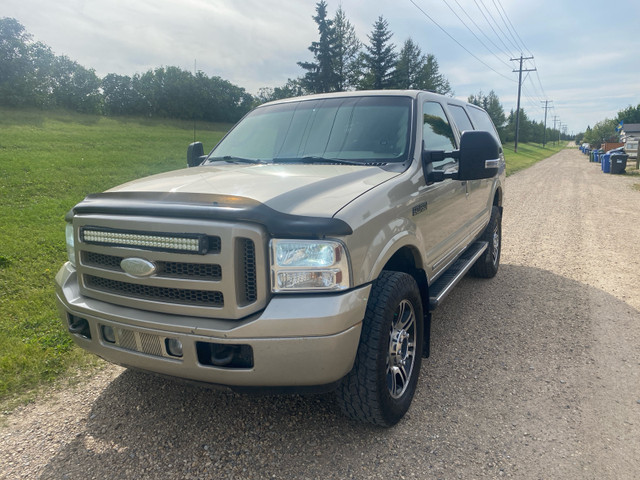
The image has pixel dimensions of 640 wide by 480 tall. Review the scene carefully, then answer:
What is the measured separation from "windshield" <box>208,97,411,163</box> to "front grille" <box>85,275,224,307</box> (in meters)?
1.47

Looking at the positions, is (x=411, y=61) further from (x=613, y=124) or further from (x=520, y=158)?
(x=613, y=124)

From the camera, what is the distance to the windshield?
3.37m

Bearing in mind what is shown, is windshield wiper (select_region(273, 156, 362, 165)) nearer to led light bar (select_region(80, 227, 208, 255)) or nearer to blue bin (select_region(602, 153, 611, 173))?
led light bar (select_region(80, 227, 208, 255))

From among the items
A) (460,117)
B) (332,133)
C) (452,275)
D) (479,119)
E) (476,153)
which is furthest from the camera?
(479,119)

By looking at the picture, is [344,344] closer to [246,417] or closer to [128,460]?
[246,417]

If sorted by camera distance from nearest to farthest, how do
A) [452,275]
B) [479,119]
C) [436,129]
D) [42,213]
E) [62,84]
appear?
[436,129] → [452,275] → [479,119] → [42,213] → [62,84]

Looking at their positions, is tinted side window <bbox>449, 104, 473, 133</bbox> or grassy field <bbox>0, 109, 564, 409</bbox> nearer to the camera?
grassy field <bbox>0, 109, 564, 409</bbox>

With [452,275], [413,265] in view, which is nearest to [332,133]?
[413,265]

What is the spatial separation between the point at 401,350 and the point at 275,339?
1035mm

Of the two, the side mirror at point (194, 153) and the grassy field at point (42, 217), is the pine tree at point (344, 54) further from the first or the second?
the side mirror at point (194, 153)

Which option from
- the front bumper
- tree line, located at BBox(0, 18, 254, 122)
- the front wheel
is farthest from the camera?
tree line, located at BBox(0, 18, 254, 122)

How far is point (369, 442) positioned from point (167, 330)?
1.29m

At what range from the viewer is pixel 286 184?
2594 mm

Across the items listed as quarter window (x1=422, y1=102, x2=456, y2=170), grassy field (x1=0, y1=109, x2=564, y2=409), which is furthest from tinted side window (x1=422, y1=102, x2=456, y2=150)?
grassy field (x1=0, y1=109, x2=564, y2=409)
